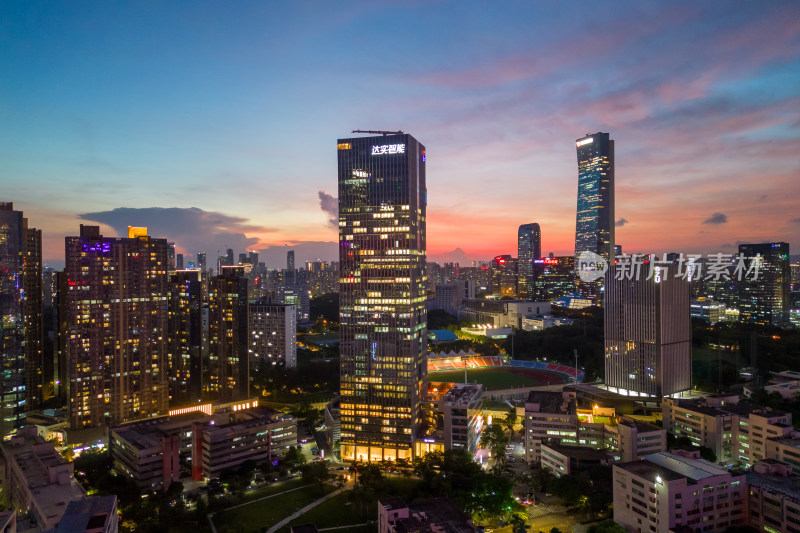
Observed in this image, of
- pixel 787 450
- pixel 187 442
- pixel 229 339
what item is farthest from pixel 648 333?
pixel 187 442

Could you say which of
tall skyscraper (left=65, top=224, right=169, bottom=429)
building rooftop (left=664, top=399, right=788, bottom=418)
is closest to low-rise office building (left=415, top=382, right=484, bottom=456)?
building rooftop (left=664, top=399, right=788, bottom=418)

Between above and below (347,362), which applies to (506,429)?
below

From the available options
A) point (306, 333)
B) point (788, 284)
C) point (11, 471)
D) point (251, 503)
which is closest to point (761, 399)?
point (251, 503)

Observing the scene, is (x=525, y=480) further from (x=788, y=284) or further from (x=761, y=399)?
(x=788, y=284)

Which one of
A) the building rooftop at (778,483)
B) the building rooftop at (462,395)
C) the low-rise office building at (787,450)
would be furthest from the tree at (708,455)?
the building rooftop at (462,395)

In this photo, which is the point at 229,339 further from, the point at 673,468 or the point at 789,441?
the point at 789,441

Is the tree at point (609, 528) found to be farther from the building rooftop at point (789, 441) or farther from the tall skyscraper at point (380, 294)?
the tall skyscraper at point (380, 294)

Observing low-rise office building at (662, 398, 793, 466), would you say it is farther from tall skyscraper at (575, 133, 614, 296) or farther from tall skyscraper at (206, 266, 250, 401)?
tall skyscraper at (575, 133, 614, 296)
